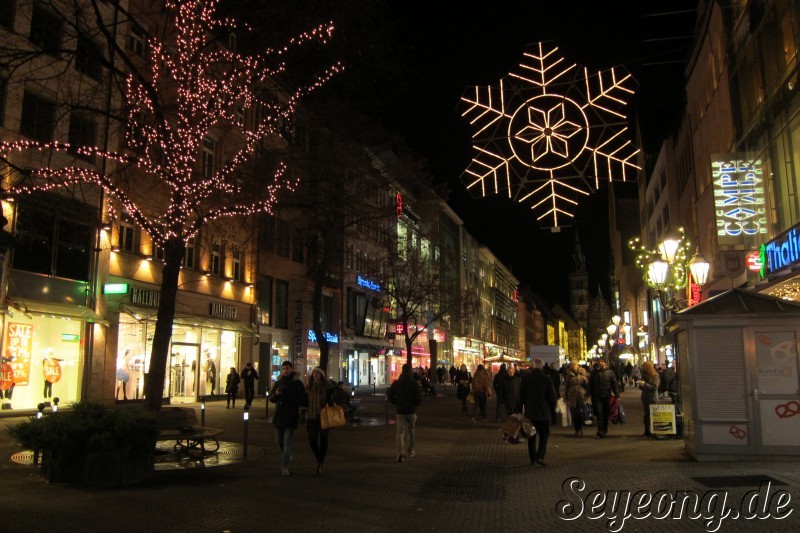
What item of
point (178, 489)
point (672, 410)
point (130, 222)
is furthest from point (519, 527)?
point (130, 222)

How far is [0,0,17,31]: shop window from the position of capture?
20.2 meters

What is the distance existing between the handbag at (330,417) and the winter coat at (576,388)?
8525mm

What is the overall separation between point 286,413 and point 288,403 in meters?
0.16

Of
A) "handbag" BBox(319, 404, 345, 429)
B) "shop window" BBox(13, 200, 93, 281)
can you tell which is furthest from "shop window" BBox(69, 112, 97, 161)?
"handbag" BBox(319, 404, 345, 429)

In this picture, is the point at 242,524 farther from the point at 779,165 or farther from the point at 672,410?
the point at 779,165

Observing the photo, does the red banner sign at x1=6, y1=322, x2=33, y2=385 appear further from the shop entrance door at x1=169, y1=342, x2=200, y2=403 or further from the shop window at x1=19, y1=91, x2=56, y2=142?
the shop entrance door at x1=169, y1=342, x2=200, y2=403

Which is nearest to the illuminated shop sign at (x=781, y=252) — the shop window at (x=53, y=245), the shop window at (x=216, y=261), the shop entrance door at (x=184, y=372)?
the shop window at (x=53, y=245)

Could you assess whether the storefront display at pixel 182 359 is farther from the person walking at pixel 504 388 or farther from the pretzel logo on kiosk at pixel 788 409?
the pretzel logo on kiosk at pixel 788 409

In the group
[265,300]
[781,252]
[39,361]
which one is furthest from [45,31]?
[265,300]

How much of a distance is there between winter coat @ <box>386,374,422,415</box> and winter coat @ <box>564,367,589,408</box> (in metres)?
6.31

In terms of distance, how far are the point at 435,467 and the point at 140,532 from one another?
6.02 meters

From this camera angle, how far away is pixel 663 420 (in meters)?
15.8

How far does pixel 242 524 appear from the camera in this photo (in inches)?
300

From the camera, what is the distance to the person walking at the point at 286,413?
430 inches
